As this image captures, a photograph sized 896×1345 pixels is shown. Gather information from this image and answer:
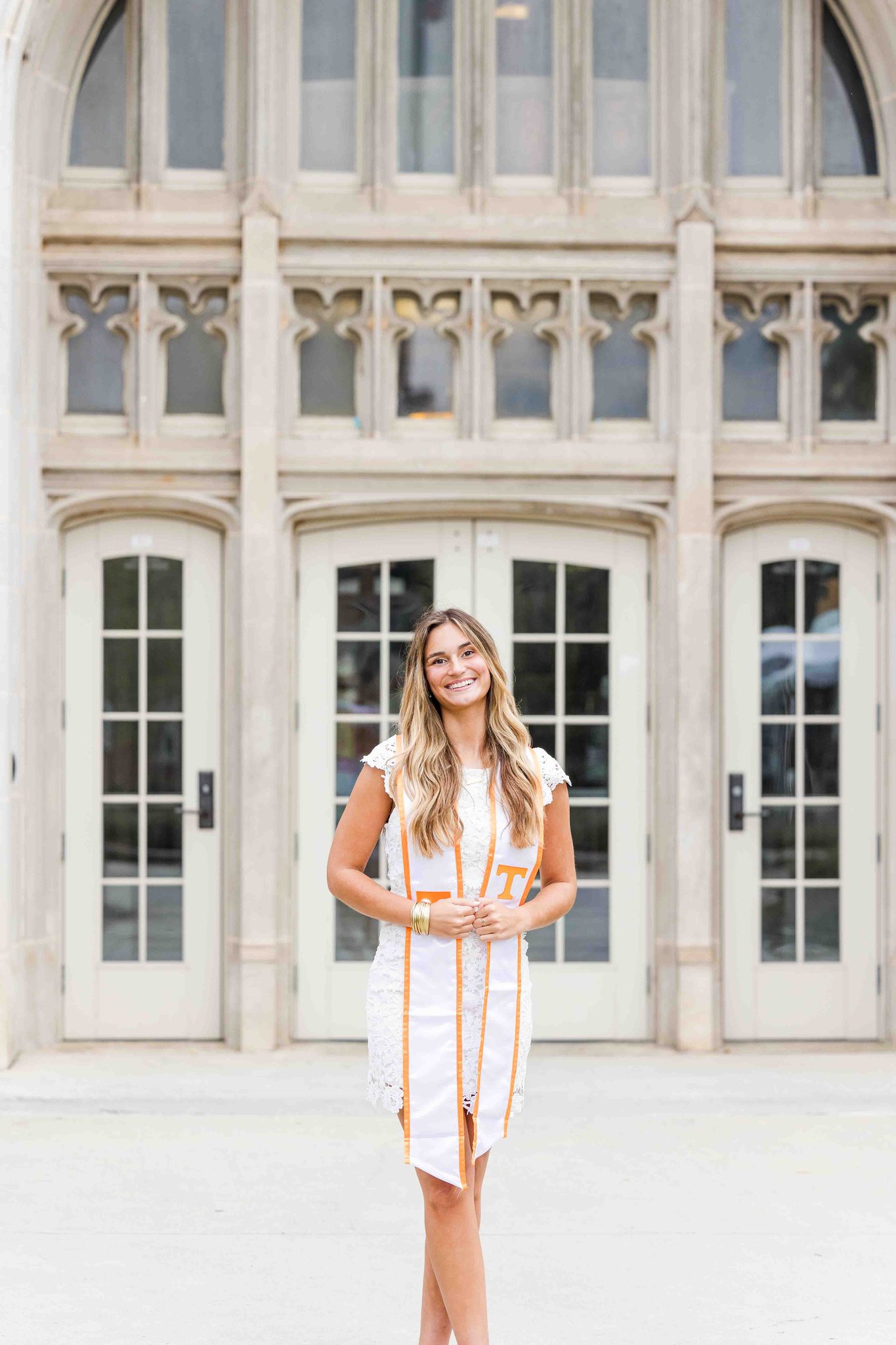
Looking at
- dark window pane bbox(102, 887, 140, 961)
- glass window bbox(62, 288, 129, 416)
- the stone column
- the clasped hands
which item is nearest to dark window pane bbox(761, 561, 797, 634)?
the stone column

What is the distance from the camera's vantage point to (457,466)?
6.86 m

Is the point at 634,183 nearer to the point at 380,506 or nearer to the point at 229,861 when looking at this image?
the point at 380,506

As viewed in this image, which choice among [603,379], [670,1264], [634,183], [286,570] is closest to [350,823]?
[670,1264]

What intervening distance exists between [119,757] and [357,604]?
138 cm

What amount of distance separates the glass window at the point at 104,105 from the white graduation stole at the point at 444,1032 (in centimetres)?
514

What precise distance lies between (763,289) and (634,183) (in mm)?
821

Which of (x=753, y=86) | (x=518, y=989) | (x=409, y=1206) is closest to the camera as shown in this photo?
(x=518, y=989)

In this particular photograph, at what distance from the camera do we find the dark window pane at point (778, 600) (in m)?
7.05

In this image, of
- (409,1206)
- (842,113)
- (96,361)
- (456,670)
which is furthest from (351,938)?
(842,113)

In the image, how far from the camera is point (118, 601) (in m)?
6.99

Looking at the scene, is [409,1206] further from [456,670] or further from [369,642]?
[369,642]

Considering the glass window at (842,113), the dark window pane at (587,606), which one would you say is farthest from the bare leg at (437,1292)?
the glass window at (842,113)

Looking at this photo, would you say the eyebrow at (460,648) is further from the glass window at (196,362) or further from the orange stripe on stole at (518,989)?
the glass window at (196,362)

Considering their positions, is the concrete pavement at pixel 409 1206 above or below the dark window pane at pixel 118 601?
below
